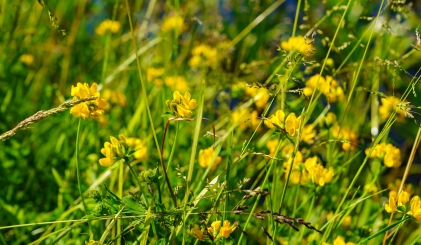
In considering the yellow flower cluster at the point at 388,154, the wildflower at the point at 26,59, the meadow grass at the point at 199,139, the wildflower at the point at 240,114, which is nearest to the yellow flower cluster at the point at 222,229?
the meadow grass at the point at 199,139

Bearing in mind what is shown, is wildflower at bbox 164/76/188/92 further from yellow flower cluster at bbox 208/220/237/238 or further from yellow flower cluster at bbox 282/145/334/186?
yellow flower cluster at bbox 208/220/237/238

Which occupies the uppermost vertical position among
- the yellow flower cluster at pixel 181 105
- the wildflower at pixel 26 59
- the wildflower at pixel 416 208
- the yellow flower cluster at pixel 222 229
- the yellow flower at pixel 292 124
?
the yellow flower cluster at pixel 181 105

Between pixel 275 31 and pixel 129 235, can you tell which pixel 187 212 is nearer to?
pixel 129 235

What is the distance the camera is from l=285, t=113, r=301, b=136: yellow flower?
89 centimetres

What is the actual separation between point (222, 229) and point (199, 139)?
0.49 m

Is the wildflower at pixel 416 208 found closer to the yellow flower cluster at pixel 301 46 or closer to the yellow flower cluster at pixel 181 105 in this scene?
the yellow flower cluster at pixel 301 46

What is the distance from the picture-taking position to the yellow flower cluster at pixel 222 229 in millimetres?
855

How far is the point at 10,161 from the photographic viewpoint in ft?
4.69

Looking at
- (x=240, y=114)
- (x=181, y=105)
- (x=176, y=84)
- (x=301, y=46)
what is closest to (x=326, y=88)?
(x=301, y=46)

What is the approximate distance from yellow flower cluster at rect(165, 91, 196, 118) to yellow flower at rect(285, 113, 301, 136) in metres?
0.16

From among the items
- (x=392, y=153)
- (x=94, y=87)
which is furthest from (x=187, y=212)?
(x=392, y=153)

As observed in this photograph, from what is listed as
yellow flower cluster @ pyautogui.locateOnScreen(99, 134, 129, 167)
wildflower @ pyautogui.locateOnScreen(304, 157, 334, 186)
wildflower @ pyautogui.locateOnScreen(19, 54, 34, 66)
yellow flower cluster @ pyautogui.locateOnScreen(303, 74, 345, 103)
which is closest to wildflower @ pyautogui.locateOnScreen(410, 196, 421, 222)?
wildflower @ pyautogui.locateOnScreen(304, 157, 334, 186)

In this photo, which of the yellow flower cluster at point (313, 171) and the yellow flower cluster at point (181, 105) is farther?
the yellow flower cluster at point (313, 171)

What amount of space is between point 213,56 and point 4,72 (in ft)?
2.21
